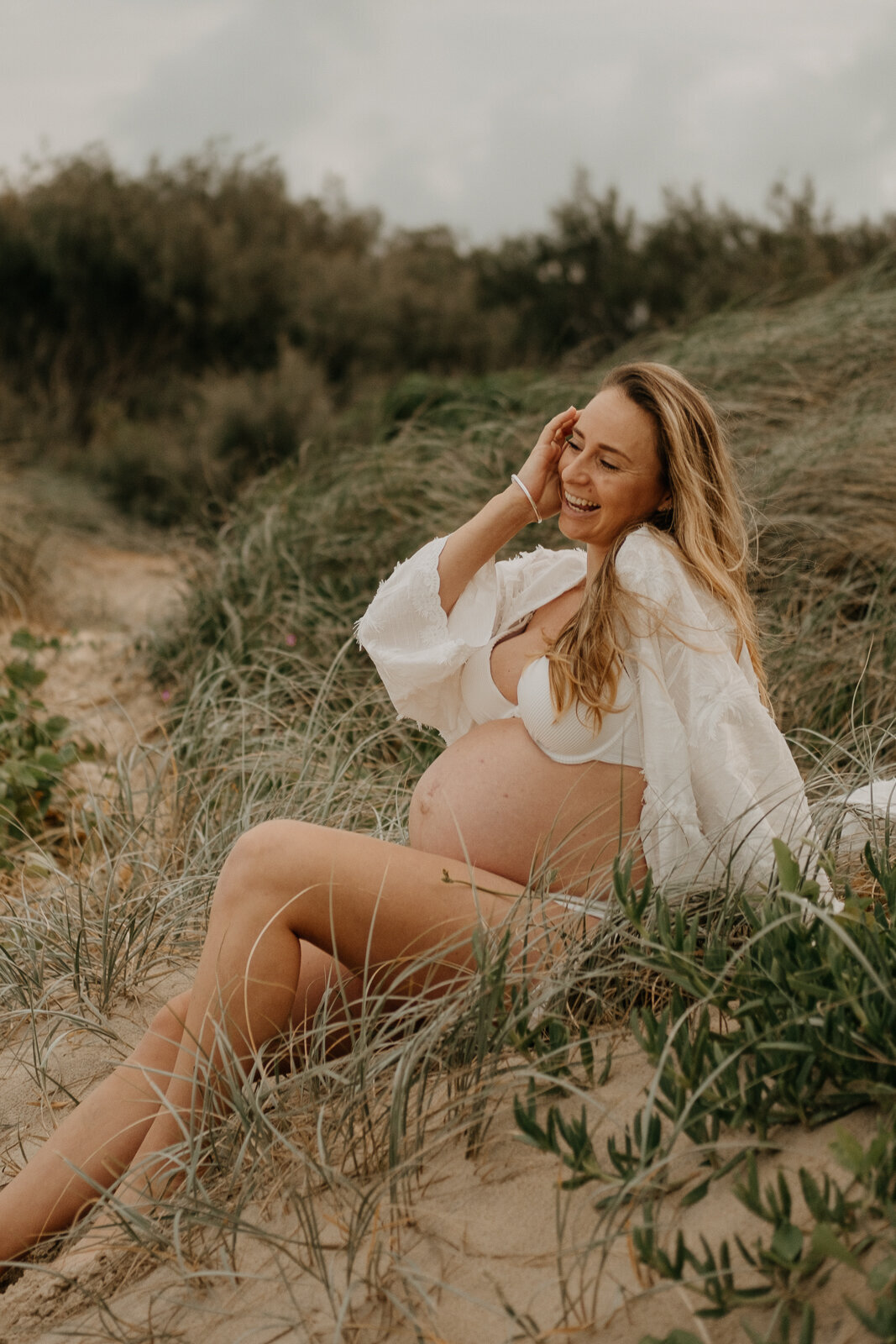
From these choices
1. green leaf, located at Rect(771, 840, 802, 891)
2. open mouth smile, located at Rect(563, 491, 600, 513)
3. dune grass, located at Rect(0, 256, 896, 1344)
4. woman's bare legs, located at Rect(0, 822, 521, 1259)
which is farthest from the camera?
open mouth smile, located at Rect(563, 491, 600, 513)

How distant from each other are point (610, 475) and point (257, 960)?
1.12 metres

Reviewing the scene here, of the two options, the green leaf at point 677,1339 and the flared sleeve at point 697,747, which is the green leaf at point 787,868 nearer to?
the flared sleeve at point 697,747

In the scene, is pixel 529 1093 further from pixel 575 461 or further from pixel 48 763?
pixel 48 763

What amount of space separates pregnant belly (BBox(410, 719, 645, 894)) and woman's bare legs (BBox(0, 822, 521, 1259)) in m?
0.10

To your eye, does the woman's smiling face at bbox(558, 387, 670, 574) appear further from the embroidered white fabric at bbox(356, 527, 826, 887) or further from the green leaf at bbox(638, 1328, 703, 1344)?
the green leaf at bbox(638, 1328, 703, 1344)

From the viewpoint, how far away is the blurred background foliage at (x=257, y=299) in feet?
31.2

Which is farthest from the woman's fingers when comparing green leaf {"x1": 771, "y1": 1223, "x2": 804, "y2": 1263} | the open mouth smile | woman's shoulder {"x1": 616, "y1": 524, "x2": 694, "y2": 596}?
green leaf {"x1": 771, "y1": 1223, "x2": 804, "y2": 1263}

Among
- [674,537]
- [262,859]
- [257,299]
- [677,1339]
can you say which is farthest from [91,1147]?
[257,299]

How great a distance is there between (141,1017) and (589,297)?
10359 mm

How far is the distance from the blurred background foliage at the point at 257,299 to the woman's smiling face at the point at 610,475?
276 inches

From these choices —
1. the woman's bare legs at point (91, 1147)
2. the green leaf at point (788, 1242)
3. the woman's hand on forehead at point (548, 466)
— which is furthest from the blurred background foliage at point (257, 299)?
the green leaf at point (788, 1242)

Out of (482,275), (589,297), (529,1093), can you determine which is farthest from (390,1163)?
(482,275)

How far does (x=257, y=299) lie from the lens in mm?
10938

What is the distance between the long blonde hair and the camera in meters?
2.02
